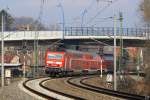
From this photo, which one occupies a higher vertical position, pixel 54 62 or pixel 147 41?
pixel 147 41

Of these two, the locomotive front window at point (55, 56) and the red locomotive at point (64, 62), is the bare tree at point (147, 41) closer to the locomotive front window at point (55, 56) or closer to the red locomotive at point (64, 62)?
the red locomotive at point (64, 62)

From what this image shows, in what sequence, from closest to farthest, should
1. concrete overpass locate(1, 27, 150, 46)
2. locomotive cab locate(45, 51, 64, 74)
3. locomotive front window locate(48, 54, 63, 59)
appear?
locomotive cab locate(45, 51, 64, 74)
locomotive front window locate(48, 54, 63, 59)
concrete overpass locate(1, 27, 150, 46)

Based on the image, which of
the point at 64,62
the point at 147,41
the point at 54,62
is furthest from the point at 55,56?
the point at 147,41

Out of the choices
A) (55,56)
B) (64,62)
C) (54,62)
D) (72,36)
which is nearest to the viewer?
(64,62)

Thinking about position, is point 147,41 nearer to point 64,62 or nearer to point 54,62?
point 64,62

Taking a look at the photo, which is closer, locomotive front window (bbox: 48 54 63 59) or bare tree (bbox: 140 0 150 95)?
bare tree (bbox: 140 0 150 95)

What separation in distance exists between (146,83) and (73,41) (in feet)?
146

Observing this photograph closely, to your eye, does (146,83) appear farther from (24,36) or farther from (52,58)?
(24,36)

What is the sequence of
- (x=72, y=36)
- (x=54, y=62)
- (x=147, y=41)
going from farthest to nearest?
(x=72, y=36) → (x=54, y=62) → (x=147, y=41)

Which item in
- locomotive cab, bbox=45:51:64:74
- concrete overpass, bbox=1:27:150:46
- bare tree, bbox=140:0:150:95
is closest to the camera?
bare tree, bbox=140:0:150:95

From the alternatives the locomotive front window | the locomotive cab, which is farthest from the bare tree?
the locomotive front window

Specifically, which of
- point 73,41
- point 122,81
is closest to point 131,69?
point 73,41

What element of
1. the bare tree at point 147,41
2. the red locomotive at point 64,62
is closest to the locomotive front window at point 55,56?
the red locomotive at point 64,62

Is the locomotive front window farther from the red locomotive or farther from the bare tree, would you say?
the bare tree
